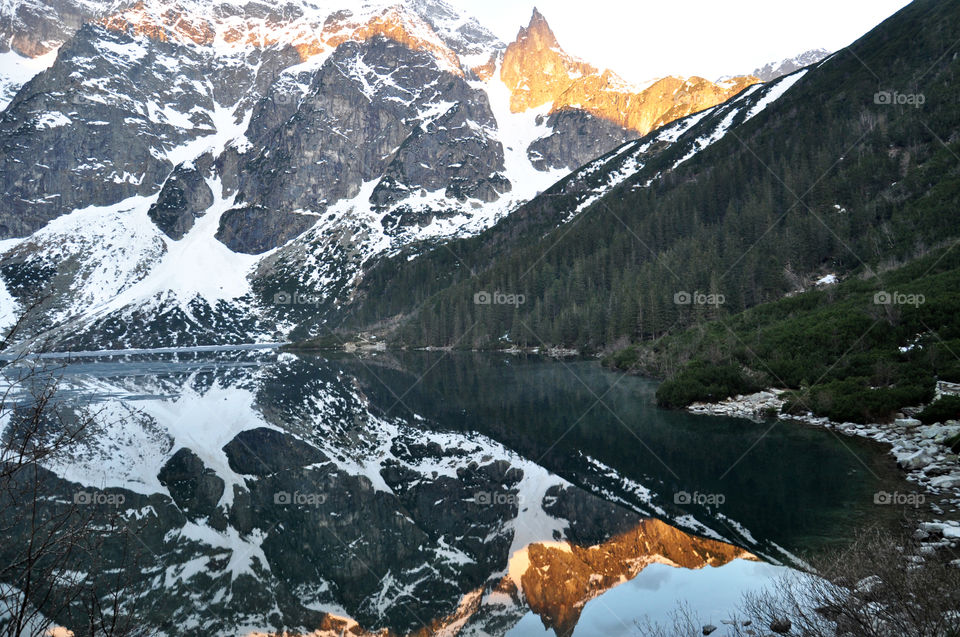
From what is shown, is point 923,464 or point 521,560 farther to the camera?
point 923,464

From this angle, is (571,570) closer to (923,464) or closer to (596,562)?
(596,562)

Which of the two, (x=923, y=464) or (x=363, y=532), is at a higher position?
(x=923, y=464)

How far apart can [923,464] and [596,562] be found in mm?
11145

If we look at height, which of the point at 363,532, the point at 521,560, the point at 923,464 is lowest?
the point at 521,560

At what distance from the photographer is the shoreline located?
11.1 metres

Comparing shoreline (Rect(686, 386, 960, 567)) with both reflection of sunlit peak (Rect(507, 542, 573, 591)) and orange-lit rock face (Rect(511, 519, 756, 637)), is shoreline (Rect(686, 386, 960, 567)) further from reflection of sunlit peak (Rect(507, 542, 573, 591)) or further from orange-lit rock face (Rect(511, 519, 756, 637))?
reflection of sunlit peak (Rect(507, 542, 573, 591))

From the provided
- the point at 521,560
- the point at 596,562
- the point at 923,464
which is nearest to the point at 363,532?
the point at 521,560

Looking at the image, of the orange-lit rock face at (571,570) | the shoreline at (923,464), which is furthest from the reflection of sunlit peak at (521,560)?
the shoreline at (923,464)

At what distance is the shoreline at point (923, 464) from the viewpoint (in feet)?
36.4

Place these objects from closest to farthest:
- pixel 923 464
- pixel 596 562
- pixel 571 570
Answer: pixel 571 570
pixel 596 562
pixel 923 464

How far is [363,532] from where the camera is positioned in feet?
52.9

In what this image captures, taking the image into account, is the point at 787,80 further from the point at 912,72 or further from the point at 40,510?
the point at 40,510

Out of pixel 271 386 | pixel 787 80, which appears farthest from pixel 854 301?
pixel 787 80

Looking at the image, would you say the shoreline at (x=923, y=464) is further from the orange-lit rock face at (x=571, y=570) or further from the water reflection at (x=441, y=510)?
the orange-lit rock face at (x=571, y=570)
